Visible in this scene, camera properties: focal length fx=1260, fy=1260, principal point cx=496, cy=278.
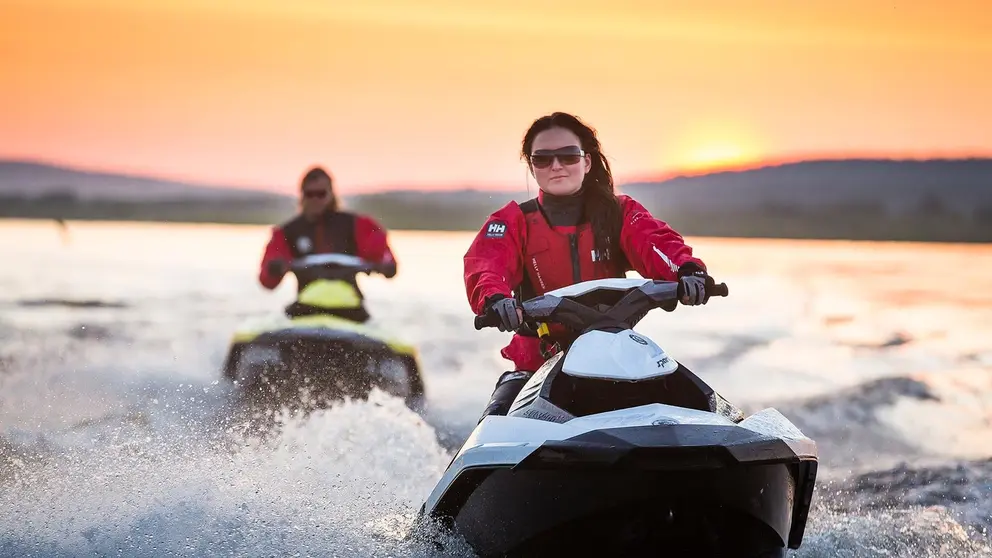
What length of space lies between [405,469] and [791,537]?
10.7 feet

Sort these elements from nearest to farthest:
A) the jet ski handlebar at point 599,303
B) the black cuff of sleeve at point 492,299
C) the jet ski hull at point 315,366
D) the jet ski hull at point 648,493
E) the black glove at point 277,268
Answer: the jet ski hull at point 648,493 → the jet ski handlebar at point 599,303 → the black cuff of sleeve at point 492,299 → the jet ski hull at point 315,366 → the black glove at point 277,268

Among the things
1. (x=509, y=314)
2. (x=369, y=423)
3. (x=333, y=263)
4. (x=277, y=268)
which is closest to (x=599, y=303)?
(x=509, y=314)

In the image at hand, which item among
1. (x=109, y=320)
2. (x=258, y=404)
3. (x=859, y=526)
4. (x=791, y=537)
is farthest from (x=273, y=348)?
(x=109, y=320)

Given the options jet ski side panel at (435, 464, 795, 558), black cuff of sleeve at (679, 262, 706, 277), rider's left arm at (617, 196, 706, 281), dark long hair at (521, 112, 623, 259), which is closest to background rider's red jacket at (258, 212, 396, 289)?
dark long hair at (521, 112, 623, 259)

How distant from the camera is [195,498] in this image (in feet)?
20.2

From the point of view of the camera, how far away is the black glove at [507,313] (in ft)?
15.4

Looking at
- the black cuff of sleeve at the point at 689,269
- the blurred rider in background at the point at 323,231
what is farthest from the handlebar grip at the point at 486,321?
the blurred rider in background at the point at 323,231

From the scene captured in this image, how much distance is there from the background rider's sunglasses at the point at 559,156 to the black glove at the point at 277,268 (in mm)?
4459

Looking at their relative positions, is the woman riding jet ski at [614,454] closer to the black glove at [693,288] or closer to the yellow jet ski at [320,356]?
the black glove at [693,288]

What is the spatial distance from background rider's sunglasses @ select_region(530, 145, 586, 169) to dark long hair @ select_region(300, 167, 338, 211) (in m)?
5.11

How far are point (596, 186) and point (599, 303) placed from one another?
117 centimetres

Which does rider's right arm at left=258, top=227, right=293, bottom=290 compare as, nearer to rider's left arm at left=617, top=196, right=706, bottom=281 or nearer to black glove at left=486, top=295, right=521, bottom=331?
rider's left arm at left=617, top=196, right=706, bottom=281

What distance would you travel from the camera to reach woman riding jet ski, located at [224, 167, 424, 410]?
29.2 feet

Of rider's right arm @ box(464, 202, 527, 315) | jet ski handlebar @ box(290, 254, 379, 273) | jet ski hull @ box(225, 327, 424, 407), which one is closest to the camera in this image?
rider's right arm @ box(464, 202, 527, 315)
